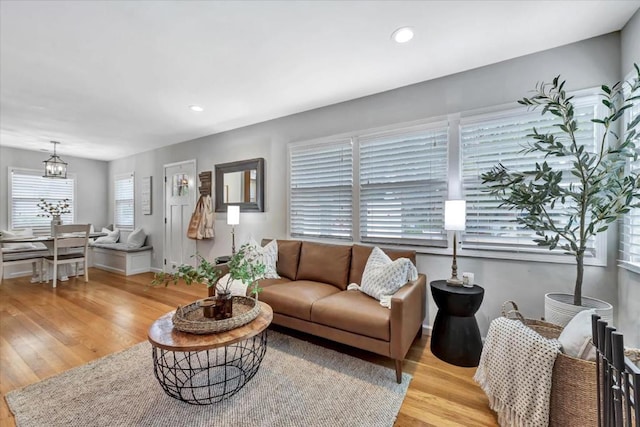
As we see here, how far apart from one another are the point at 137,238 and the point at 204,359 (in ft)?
14.5

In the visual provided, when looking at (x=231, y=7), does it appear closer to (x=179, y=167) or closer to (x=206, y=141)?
(x=206, y=141)

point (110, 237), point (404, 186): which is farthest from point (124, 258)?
point (404, 186)

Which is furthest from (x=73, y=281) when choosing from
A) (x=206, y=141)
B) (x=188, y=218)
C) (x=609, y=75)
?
(x=609, y=75)

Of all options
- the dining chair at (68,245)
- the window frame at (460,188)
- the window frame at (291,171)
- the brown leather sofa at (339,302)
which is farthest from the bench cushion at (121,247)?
the window frame at (460,188)

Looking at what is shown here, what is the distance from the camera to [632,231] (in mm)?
1787

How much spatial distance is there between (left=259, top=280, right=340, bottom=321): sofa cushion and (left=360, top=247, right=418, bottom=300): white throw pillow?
406 millimetres

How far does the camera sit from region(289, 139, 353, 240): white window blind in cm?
321

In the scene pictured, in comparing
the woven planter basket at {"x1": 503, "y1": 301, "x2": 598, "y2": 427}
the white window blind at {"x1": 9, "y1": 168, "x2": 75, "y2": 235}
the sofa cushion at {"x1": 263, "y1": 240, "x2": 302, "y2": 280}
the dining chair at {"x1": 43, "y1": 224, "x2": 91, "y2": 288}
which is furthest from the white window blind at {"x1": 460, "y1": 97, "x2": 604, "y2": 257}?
the white window blind at {"x1": 9, "y1": 168, "x2": 75, "y2": 235}

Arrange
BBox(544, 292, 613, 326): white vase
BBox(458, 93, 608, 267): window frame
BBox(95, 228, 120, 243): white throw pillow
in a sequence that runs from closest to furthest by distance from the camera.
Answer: BBox(544, 292, 613, 326): white vase
BBox(458, 93, 608, 267): window frame
BBox(95, 228, 120, 243): white throw pillow

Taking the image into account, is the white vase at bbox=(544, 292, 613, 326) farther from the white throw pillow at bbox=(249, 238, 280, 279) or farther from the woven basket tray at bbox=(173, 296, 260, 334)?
the white throw pillow at bbox=(249, 238, 280, 279)

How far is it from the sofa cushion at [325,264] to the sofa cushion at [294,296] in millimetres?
144

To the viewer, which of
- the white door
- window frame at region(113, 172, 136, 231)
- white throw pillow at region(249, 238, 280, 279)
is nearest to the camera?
white throw pillow at region(249, 238, 280, 279)

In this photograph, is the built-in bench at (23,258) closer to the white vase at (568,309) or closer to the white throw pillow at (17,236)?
the white throw pillow at (17,236)

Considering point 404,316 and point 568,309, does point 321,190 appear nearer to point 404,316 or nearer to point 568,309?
point 404,316
